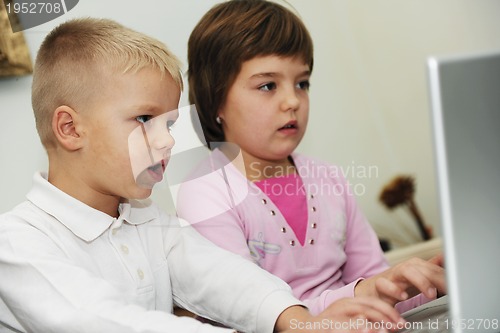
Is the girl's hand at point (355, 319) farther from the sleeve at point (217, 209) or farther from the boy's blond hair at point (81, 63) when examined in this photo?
the boy's blond hair at point (81, 63)

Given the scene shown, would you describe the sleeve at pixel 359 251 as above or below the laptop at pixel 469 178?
below

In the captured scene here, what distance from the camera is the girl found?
84cm

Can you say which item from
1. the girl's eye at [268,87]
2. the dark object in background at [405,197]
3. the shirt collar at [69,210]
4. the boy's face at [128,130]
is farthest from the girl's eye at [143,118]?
the dark object in background at [405,197]

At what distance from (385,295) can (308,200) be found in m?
0.23

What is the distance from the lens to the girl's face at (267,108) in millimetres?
860

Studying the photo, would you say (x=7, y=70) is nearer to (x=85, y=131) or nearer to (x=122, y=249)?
(x=85, y=131)

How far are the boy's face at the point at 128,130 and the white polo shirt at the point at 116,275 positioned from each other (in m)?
0.04

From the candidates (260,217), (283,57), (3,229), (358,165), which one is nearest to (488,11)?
(358,165)

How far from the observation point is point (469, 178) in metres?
0.43

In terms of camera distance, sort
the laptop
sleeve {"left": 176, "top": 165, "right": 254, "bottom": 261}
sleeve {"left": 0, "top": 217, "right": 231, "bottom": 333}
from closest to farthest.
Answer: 1. the laptop
2. sleeve {"left": 0, "top": 217, "right": 231, "bottom": 333}
3. sleeve {"left": 176, "top": 165, "right": 254, "bottom": 261}

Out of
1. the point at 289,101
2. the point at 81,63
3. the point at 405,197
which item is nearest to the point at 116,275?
the point at 81,63

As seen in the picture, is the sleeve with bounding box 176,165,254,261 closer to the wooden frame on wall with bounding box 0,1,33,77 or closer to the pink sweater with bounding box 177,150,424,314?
the pink sweater with bounding box 177,150,424,314

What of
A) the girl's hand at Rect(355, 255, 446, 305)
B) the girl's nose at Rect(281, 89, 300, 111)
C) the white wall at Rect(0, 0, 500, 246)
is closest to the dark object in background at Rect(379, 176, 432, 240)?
the white wall at Rect(0, 0, 500, 246)

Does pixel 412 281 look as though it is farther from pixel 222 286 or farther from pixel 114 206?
pixel 114 206
